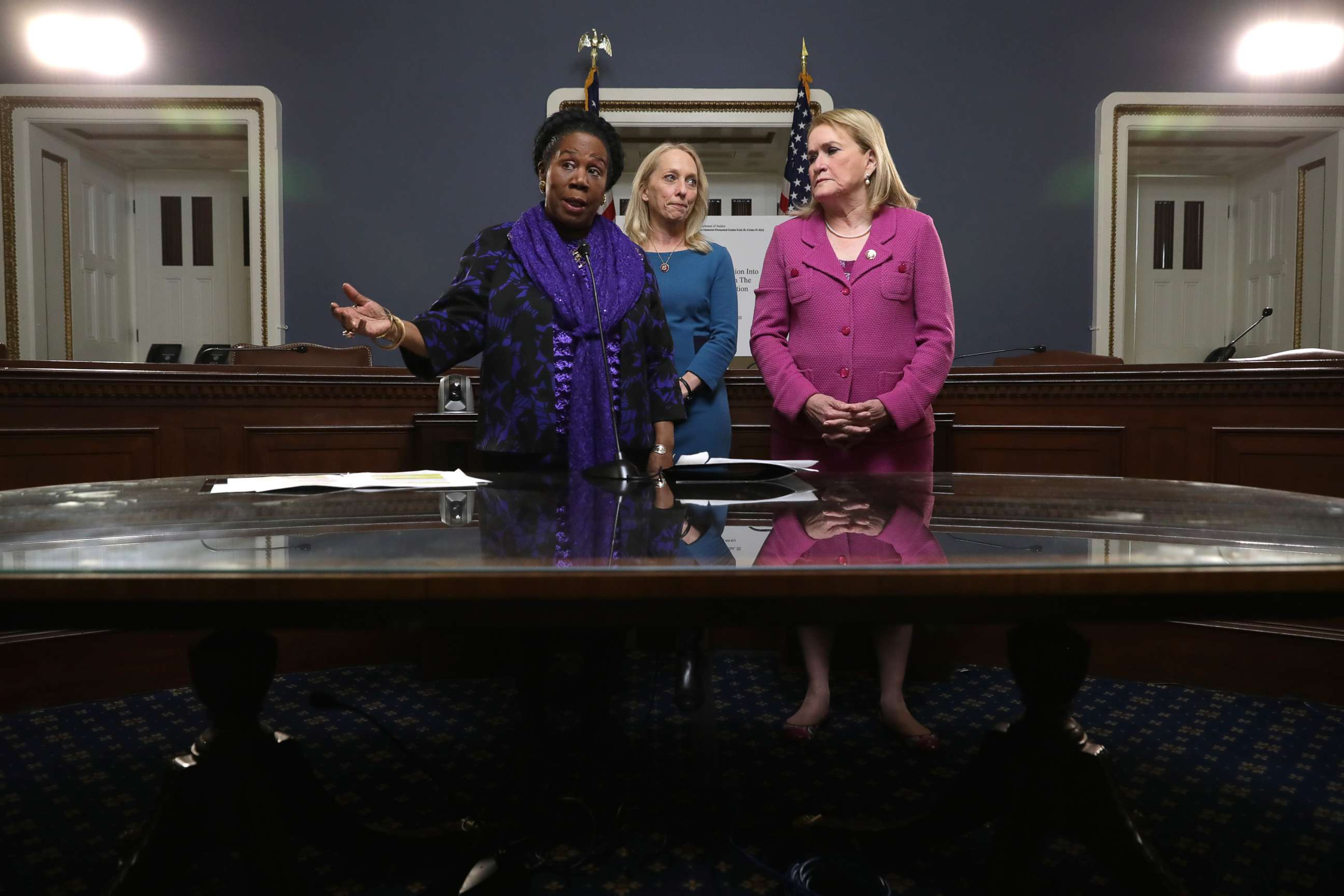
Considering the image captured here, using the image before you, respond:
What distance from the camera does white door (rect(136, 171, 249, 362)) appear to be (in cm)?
641

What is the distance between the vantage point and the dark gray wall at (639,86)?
4730 millimetres

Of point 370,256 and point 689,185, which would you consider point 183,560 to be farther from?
point 370,256

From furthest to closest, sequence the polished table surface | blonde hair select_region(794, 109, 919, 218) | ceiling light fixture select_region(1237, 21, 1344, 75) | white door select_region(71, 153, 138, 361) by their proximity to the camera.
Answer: white door select_region(71, 153, 138, 361), ceiling light fixture select_region(1237, 21, 1344, 75), blonde hair select_region(794, 109, 919, 218), the polished table surface

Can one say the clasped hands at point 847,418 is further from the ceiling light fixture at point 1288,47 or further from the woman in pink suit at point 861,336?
the ceiling light fixture at point 1288,47

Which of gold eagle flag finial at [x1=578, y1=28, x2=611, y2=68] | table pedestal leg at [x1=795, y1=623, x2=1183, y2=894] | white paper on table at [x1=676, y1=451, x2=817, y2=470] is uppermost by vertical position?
gold eagle flag finial at [x1=578, y1=28, x2=611, y2=68]

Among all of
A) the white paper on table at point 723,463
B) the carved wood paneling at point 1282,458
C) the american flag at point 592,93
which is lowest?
the carved wood paneling at point 1282,458

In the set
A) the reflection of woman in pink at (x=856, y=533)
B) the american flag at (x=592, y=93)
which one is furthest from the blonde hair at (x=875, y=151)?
Result: the american flag at (x=592, y=93)

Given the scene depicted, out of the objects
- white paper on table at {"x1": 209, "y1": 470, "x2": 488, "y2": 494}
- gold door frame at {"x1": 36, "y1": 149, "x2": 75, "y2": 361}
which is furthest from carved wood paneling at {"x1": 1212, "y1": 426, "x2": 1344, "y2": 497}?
gold door frame at {"x1": 36, "y1": 149, "x2": 75, "y2": 361}

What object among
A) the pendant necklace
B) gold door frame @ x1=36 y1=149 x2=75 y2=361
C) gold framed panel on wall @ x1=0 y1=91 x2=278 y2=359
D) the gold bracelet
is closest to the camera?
the gold bracelet

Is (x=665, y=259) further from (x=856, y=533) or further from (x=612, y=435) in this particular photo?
(x=856, y=533)

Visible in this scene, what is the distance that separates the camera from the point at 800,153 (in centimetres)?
445

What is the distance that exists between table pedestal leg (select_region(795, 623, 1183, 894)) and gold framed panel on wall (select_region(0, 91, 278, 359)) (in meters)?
4.74

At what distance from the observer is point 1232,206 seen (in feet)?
20.8

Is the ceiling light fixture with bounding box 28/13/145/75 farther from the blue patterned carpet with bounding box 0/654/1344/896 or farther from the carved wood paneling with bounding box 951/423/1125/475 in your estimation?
the carved wood paneling with bounding box 951/423/1125/475
